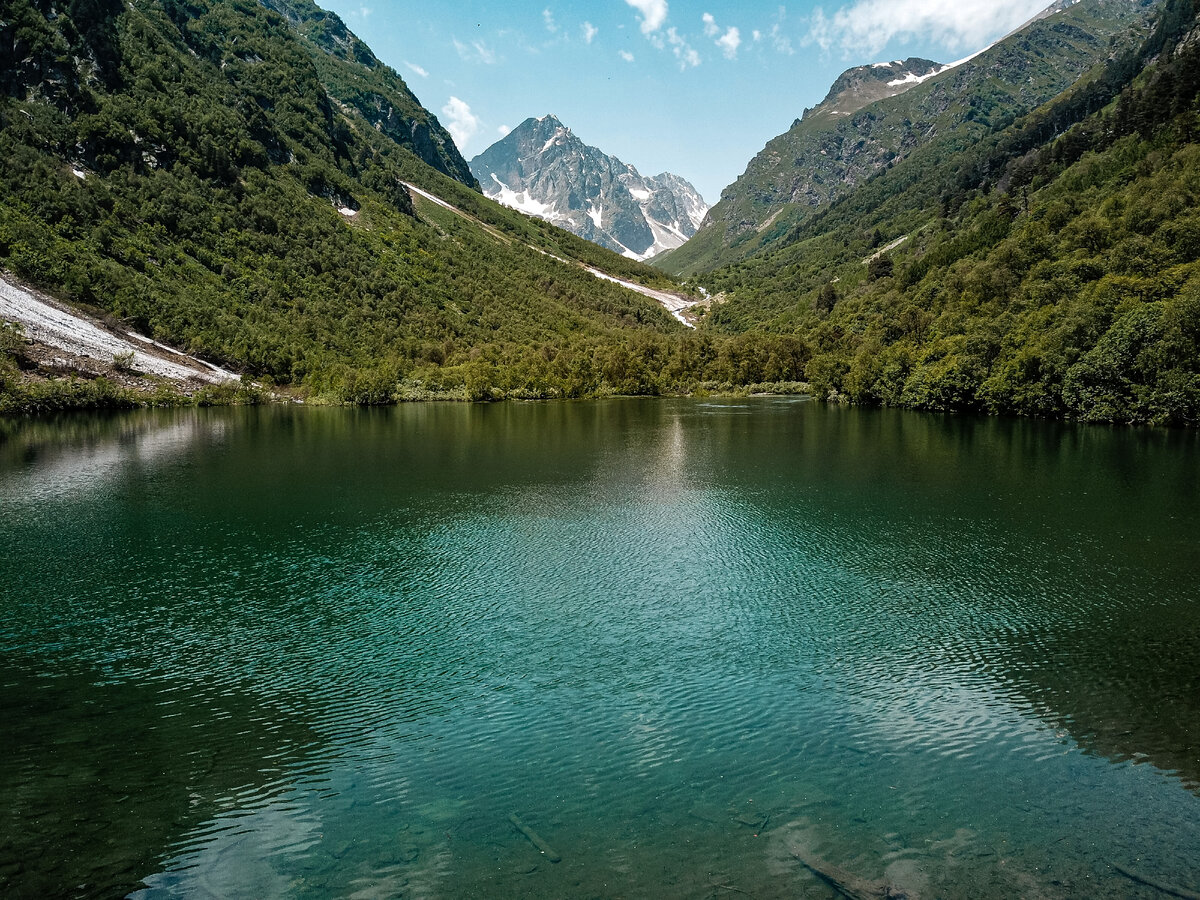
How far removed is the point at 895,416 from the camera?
9350cm

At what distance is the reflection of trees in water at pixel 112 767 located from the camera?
10.5m

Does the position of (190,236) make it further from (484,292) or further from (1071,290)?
(1071,290)

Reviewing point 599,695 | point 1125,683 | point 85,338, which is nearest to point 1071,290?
point 1125,683

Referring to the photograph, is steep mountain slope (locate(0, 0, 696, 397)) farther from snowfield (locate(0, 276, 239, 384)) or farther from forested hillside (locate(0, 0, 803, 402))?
snowfield (locate(0, 276, 239, 384))

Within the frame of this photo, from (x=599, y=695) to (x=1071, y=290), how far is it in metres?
98.4

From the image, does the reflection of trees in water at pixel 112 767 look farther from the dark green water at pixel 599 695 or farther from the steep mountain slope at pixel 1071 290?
the steep mountain slope at pixel 1071 290

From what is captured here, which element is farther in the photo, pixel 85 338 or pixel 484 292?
pixel 484 292

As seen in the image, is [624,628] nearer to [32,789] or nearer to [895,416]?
[32,789]

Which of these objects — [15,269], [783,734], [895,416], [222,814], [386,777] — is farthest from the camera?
[15,269]

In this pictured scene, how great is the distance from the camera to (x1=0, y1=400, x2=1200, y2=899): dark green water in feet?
35.2

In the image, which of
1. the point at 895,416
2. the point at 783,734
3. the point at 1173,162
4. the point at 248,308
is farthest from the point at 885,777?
the point at 248,308

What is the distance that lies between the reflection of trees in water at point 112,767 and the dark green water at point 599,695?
0.07 m

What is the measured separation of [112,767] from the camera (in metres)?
13.2

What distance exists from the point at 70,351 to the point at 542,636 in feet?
358
